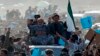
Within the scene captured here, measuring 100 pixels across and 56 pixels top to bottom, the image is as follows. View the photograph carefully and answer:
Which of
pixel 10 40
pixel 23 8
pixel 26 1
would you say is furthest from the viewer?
pixel 26 1

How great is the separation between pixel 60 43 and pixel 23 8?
35.0 meters

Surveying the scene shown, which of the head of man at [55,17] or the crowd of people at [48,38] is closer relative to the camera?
the crowd of people at [48,38]

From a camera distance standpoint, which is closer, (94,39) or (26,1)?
(94,39)

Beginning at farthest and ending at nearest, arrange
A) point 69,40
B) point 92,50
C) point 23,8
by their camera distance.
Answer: point 23,8 < point 69,40 < point 92,50

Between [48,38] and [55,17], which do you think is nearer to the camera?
[55,17]

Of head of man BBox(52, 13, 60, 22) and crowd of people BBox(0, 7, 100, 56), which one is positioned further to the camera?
head of man BBox(52, 13, 60, 22)

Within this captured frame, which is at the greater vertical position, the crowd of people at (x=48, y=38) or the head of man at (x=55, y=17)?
the head of man at (x=55, y=17)

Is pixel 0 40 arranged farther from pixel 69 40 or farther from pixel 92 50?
pixel 92 50

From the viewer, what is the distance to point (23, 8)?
46.8 metres

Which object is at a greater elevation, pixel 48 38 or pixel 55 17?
pixel 55 17

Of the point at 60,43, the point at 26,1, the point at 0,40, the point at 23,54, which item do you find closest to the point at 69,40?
the point at 60,43

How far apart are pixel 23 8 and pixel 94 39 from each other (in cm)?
3536

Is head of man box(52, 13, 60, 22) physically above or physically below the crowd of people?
above

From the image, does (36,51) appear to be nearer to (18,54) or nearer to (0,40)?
(18,54)
